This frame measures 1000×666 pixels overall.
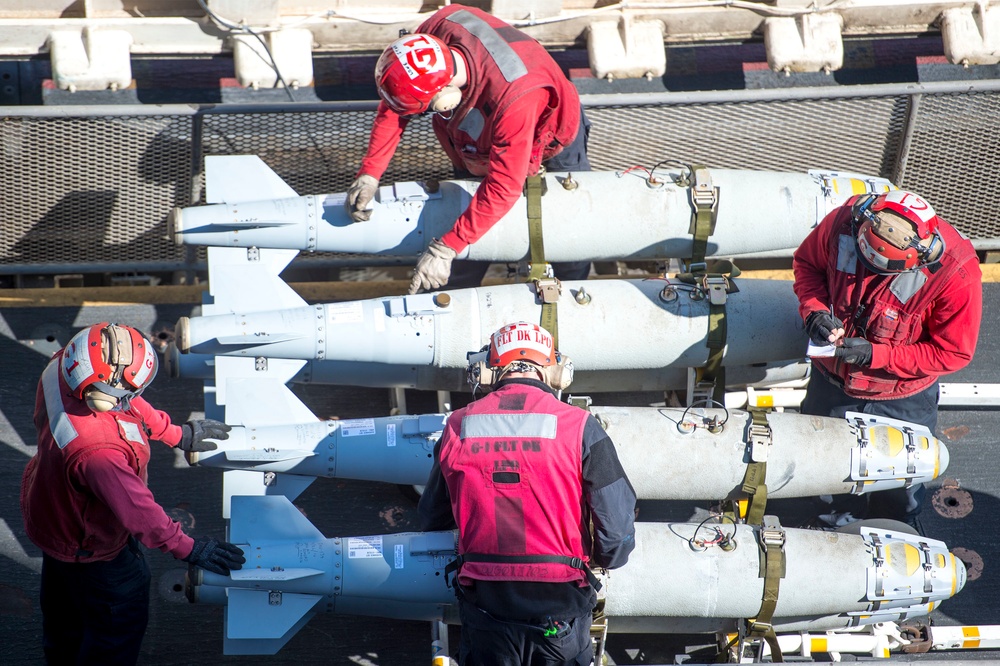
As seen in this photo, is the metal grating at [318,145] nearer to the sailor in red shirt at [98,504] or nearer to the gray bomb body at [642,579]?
the sailor in red shirt at [98,504]

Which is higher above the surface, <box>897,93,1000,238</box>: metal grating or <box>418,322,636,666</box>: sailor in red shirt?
<box>897,93,1000,238</box>: metal grating

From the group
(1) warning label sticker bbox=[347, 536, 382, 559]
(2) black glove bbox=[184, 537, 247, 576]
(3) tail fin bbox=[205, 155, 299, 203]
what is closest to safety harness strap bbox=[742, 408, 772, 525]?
(1) warning label sticker bbox=[347, 536, 382, 559]

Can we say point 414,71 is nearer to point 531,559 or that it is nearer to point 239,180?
point 239,180

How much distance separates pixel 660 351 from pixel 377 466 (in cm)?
156

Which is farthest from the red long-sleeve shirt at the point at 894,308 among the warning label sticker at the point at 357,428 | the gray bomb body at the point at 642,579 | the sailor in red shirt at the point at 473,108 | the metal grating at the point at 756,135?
the warning label sticker at the point at 357,428

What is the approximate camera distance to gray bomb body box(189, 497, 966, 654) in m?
4.72

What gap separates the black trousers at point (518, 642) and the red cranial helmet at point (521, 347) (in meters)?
1.01

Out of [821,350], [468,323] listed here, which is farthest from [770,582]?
[468,323]

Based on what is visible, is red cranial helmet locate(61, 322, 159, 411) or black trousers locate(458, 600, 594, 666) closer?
red cranial helmet locate(61, 322, 159, 411)

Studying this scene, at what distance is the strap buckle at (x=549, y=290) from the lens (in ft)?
17.9

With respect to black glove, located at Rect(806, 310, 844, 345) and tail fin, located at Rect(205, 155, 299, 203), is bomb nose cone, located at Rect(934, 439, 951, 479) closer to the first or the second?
black glove, located at Rect(806, 310, 844, 345)

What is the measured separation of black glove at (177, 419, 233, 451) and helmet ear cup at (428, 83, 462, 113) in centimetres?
181

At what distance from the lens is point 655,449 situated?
16.9 feet

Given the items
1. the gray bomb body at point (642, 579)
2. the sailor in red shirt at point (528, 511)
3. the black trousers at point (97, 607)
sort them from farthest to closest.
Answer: the gray bomb body at point (642, 579)
the black trousers at point (97, 607)
the sailor in red shirt at point (528, 511)
